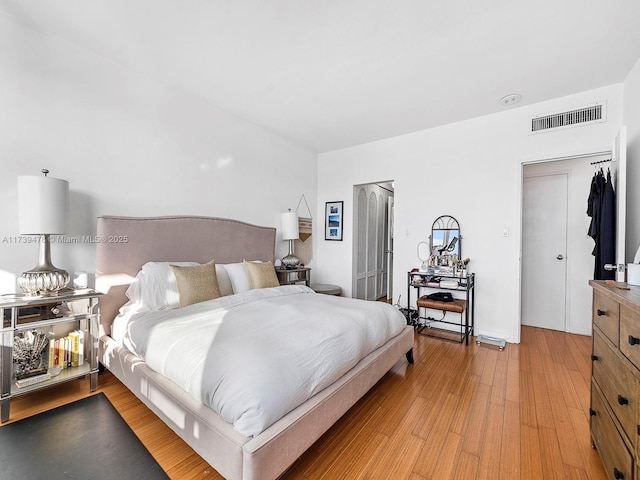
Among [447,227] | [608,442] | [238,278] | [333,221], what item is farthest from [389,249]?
[608,442]

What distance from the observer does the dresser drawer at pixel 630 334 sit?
1096 millimetres

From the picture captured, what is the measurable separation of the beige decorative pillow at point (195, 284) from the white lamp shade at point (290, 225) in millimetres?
1658

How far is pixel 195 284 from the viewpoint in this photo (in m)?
2.49

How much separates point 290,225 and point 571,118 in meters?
3.49

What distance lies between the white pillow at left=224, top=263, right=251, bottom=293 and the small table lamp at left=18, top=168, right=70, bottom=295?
52.1 inches

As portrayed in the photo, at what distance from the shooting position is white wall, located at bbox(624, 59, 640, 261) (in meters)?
2.39

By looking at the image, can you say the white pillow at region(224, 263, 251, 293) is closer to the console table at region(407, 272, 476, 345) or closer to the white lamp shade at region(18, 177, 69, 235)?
the white lamp shade at region(18, 177, 69, 235)

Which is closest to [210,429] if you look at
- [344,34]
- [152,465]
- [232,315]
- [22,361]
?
[152,465]

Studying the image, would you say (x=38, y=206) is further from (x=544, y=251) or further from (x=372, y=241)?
(x=544, y=251)

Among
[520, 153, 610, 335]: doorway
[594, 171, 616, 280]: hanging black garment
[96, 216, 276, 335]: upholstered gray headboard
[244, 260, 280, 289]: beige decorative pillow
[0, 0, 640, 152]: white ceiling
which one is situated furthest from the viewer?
[520, 153, 610, 335]: doorway

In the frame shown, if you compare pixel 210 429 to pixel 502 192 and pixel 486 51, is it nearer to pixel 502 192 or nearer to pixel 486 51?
pixel 486 51

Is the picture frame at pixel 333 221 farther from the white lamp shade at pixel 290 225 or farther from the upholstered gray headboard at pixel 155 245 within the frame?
the upholstered gray headboard at pixel 155 245

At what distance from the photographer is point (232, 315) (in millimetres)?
2119

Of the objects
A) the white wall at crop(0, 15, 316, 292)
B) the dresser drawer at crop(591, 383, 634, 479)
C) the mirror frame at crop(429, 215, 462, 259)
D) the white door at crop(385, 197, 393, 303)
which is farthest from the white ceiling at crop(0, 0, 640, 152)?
the white door at crop(385, 197, 393, 303)
